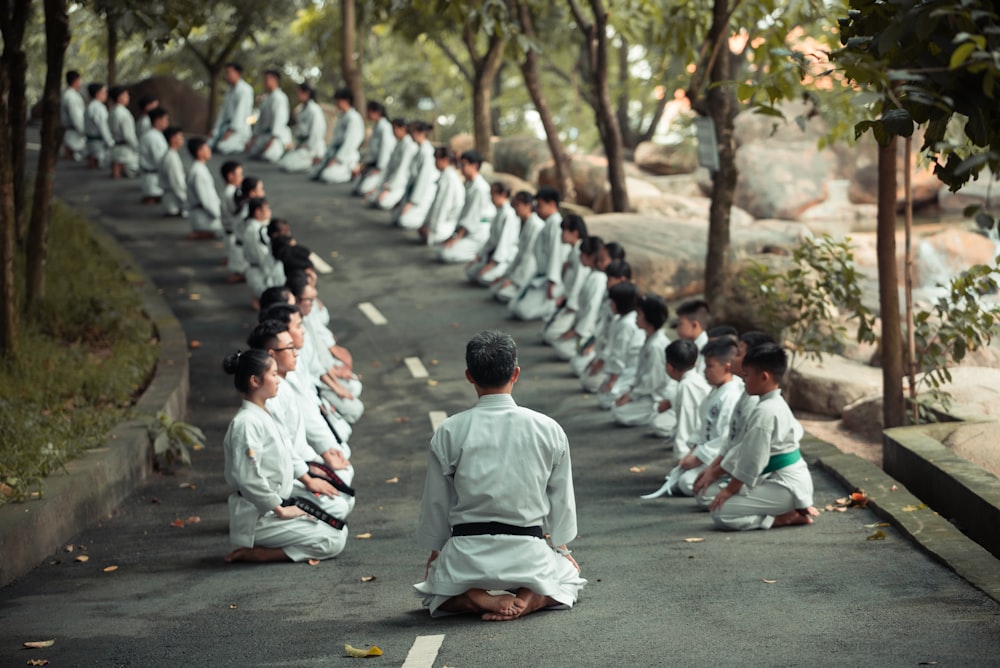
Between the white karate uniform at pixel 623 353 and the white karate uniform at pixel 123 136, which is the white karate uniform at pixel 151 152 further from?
the white karate uniform at pixel 623 353

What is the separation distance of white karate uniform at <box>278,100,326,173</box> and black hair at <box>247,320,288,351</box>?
14290 millimetres

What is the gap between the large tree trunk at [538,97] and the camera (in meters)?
18.1

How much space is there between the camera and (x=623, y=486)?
9156 millimetres

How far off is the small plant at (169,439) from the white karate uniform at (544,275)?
17.1 ft

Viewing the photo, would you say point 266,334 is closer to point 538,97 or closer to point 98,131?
point 538,97

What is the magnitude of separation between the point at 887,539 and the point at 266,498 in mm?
3576

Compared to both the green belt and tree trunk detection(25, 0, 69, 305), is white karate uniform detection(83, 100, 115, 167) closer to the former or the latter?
tree trunk detection(25, 0, 69, 305)

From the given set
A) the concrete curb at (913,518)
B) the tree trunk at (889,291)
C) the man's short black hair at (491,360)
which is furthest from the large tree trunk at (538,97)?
the man's short black hair at (491,360)

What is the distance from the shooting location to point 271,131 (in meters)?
22.5

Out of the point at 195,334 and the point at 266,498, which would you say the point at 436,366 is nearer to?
the point at 195,334

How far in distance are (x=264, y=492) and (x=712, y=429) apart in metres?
3.34

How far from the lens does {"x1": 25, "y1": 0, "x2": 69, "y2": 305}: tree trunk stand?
11305mm

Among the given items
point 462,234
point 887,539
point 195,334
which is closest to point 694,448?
point 887,539

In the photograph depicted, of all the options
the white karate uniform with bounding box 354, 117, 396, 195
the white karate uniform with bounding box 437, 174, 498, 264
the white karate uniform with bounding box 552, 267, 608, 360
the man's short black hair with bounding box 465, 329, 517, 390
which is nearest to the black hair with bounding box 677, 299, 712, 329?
the white karate uniform with bounding box 552, 267, 608, 360
